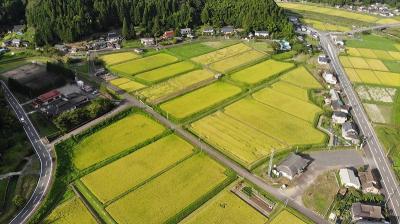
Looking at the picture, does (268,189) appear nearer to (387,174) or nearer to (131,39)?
(387,174)

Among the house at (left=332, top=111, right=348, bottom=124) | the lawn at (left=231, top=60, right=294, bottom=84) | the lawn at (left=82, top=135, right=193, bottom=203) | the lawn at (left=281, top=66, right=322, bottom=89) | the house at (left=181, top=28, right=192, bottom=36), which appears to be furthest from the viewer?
the house at (left=181, top=28, right=192, bottom=36)

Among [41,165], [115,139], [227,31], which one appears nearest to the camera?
[41,165]

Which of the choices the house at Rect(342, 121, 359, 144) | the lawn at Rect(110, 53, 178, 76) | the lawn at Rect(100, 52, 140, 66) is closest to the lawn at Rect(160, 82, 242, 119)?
the lawn at Rect(110, 53, 178, 76)

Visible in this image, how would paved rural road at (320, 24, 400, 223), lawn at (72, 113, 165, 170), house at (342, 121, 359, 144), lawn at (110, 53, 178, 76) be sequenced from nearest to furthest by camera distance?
paved rural road at (320, 24, 400, 223)
lawn at (72, 113, 165, 170)
house at (342, 121, 359, 144)
lawn at (110, 53, 178, 76)

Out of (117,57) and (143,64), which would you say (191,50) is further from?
(117,57)

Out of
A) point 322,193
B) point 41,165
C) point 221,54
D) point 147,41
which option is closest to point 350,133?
point 322,193

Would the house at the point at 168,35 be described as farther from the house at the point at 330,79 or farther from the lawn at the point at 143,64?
the house at the point at 330,79

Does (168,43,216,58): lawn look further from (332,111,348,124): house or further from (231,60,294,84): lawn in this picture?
(332,111,348,124): house
